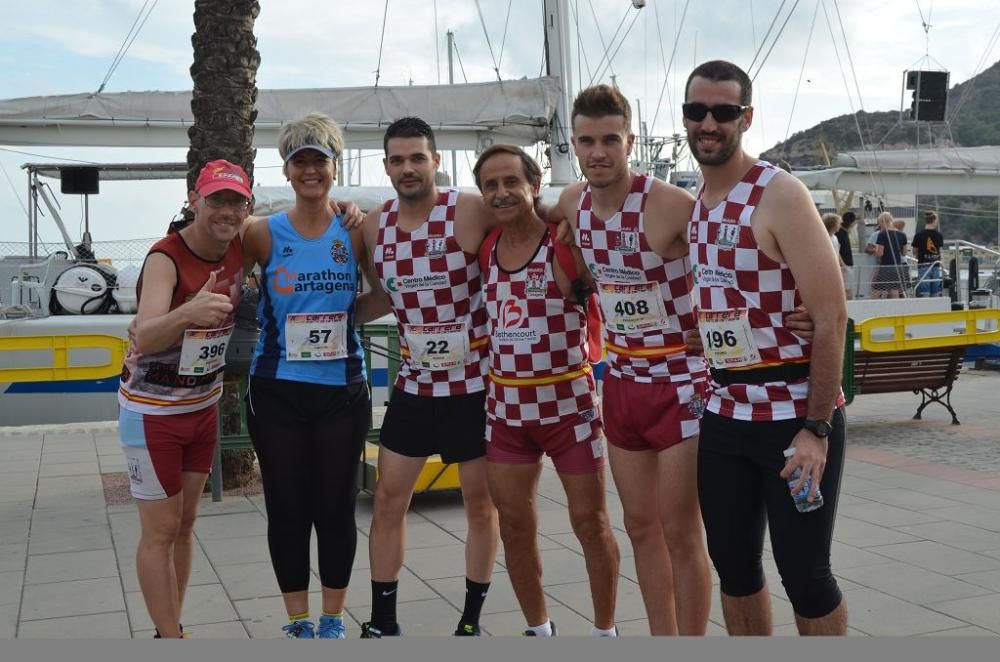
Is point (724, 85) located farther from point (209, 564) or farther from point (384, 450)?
point (209, 564)

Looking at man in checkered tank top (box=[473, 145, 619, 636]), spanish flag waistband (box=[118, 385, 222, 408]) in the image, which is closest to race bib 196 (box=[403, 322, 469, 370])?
man in checkered tank top (box=[473, 145, 619, 636])

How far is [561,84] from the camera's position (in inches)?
536

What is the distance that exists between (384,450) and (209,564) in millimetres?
1892

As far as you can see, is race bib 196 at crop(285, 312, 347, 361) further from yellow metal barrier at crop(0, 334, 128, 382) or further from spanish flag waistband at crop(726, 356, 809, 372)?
yellow metal barrier at crop(0, 334, 128, 382)

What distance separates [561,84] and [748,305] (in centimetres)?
1091

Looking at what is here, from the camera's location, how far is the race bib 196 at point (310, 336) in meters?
4.03

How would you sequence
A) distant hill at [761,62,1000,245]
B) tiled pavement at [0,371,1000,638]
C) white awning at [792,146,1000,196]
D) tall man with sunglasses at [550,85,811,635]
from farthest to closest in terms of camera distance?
1. distant hill at [761,62,1000,245]
2. white awning at [792,146,1000,196]
3. tiled pavement at [0,371,1000,638]
4. tall man with sunglasses at [550,85,811,635]

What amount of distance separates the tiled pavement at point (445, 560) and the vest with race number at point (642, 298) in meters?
1.31

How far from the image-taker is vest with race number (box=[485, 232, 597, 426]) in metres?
3.93

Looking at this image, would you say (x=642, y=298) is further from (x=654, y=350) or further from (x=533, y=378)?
(x=533, y=378)

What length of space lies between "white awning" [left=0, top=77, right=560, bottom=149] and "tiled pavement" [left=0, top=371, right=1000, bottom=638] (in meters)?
6.05

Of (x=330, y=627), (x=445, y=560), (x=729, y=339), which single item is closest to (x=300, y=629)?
(x=330, y=627)

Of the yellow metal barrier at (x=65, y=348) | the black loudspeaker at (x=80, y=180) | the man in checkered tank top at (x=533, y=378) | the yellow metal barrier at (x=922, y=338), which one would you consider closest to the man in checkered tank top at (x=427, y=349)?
the man in checkered tank top at (x=533, y=378)

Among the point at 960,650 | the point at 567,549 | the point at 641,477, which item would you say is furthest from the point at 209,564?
the point at 960,650
